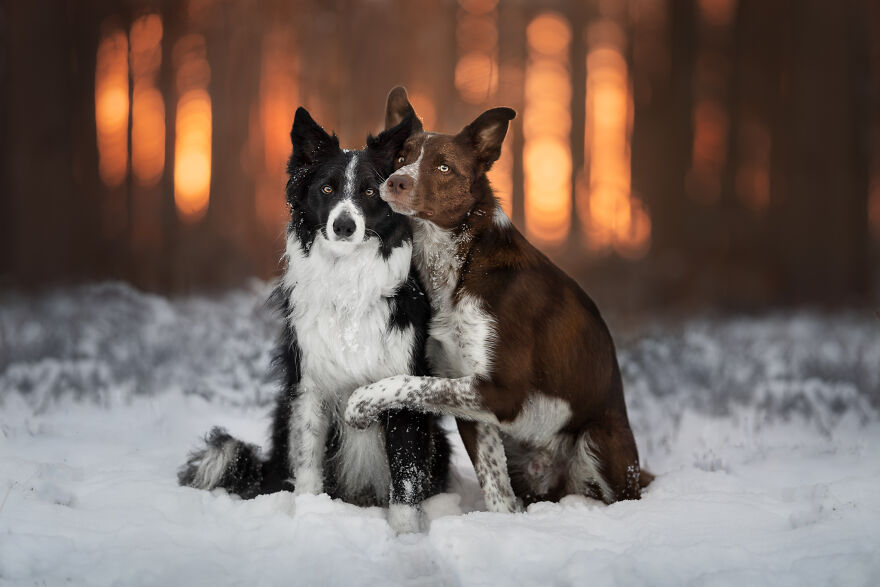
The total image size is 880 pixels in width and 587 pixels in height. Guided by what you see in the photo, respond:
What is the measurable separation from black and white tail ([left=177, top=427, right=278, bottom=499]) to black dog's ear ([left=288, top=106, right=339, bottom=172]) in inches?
57.1

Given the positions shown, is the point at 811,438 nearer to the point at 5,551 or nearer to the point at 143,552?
the point at 143,552

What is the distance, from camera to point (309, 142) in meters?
3.60

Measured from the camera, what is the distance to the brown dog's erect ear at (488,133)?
364 centimetres

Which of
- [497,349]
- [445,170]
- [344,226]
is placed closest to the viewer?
[344,226]

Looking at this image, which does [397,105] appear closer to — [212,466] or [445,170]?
[445,170]

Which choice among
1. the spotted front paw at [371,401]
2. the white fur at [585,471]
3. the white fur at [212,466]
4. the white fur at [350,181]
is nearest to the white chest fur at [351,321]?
the spotted front paw at [371,401]

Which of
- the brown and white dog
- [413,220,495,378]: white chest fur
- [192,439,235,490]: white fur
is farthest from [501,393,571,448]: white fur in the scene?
[192,439,235,490]: white fur

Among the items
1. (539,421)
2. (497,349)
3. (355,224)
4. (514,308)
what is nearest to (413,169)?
(355,224)

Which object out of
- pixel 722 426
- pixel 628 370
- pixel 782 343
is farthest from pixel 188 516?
pixel 782 343

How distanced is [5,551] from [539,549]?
1916 millimetres

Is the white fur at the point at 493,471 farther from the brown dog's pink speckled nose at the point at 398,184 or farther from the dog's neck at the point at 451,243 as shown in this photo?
the brown dog's pink speckled nose at the point at 398,184

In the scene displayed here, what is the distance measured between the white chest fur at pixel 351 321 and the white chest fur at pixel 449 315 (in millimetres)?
153

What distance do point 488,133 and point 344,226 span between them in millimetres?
895

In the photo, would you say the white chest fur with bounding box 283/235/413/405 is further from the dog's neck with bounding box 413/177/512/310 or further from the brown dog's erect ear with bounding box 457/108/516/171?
the brown dog's erect ear with bounding box 457/108/516/171
